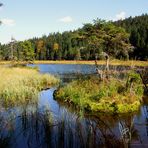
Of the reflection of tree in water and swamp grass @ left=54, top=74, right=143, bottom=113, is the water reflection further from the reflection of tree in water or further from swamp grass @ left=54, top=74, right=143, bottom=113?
swamp grass @ left=54, top=74, right=143, bottom=113

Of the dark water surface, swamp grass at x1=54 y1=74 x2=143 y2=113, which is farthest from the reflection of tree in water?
swamp grass at x1=54 y1=74 x2=143 y2=113

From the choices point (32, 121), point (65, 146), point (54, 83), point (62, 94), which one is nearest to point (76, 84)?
point (62, 94)

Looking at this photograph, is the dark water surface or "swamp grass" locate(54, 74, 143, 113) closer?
the dark water surface

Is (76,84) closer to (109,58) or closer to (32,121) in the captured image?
(109,58)

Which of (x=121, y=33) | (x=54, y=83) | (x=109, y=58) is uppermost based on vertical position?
(x=121, y=33)

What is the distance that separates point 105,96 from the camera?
17078 millimetres

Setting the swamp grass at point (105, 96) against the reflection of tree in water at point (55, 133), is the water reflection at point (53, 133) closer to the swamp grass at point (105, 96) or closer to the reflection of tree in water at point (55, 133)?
the reflection of tree in water at point (55, 133)

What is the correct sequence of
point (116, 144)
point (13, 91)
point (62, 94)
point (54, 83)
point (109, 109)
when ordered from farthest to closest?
point (54, 83) < point (62, 94) < point (13, 91) < point (109, 109) < point (116, 144)

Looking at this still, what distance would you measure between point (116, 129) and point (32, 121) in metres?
3.11

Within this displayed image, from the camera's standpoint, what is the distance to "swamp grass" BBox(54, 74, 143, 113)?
16.0 meters

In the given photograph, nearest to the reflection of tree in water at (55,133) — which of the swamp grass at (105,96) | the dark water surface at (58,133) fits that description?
the dark water surface at (58,133)

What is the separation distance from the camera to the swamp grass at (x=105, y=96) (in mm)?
15992

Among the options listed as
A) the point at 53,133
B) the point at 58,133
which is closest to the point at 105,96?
the point at 53,133

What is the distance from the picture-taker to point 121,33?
23.9m
